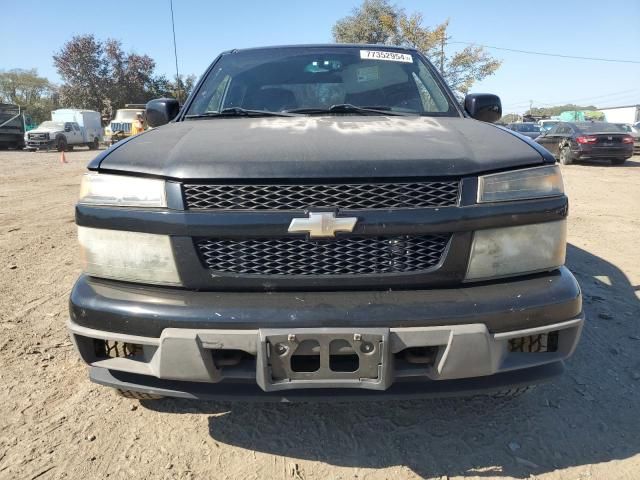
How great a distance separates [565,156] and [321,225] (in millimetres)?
17097

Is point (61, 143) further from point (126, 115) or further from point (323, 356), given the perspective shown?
point (323, 356)

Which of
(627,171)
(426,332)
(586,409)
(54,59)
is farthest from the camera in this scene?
(54,59)

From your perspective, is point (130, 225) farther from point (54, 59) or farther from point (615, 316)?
point (54, 59)

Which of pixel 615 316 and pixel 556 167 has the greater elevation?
pixel 556 167

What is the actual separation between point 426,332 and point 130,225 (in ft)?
3.85

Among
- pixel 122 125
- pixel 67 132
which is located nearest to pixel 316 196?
pixel 67 132

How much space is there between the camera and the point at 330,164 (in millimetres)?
1734

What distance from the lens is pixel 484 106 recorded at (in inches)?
113

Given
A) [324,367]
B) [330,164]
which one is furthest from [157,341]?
[330,164]

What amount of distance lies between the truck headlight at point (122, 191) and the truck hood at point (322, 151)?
0.13 feet

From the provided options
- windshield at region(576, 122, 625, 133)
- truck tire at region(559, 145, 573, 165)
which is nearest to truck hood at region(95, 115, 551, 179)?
windshield at region(576, 122, 625, 133)

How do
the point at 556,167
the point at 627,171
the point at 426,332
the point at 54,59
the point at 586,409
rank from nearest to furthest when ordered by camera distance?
the point at 426,332 < the point at 556,167 < the point at 586,409 < the point at 627,171 < the point at 54,59

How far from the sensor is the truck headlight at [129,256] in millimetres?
A: 1766

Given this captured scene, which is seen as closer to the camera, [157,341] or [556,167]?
[157,341]
